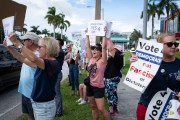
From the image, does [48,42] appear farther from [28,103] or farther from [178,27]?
[178,27]

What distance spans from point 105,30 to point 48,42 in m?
1.92

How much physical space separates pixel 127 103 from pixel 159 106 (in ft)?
18.1

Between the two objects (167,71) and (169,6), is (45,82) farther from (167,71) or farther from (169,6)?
(169,6)

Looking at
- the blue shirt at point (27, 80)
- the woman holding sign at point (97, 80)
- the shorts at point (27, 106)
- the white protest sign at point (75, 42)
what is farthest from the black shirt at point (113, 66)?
the blue shirt at point (27, 80)

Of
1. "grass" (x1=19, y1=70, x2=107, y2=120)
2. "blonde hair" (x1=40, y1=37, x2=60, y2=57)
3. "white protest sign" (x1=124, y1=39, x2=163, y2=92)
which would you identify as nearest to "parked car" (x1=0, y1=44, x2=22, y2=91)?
"grass" (x1=19, y1=70, x2=107, y2=120)

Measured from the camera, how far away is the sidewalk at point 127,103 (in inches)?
302

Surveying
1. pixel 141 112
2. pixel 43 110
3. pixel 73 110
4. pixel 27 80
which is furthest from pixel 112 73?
pixel 43 110

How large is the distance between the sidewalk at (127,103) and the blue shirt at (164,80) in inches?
142

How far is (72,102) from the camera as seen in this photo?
9.24 meters

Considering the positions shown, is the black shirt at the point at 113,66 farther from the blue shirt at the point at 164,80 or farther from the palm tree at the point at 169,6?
the palm tree at the point at 169,6

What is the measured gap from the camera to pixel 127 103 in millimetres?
9391

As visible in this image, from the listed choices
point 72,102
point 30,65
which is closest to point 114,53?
point 72,102

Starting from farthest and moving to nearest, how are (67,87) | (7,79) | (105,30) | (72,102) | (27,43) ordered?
(67,87), (7,79), (72,102), (105,30), (27,43)

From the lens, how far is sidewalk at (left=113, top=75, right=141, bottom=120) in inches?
302
